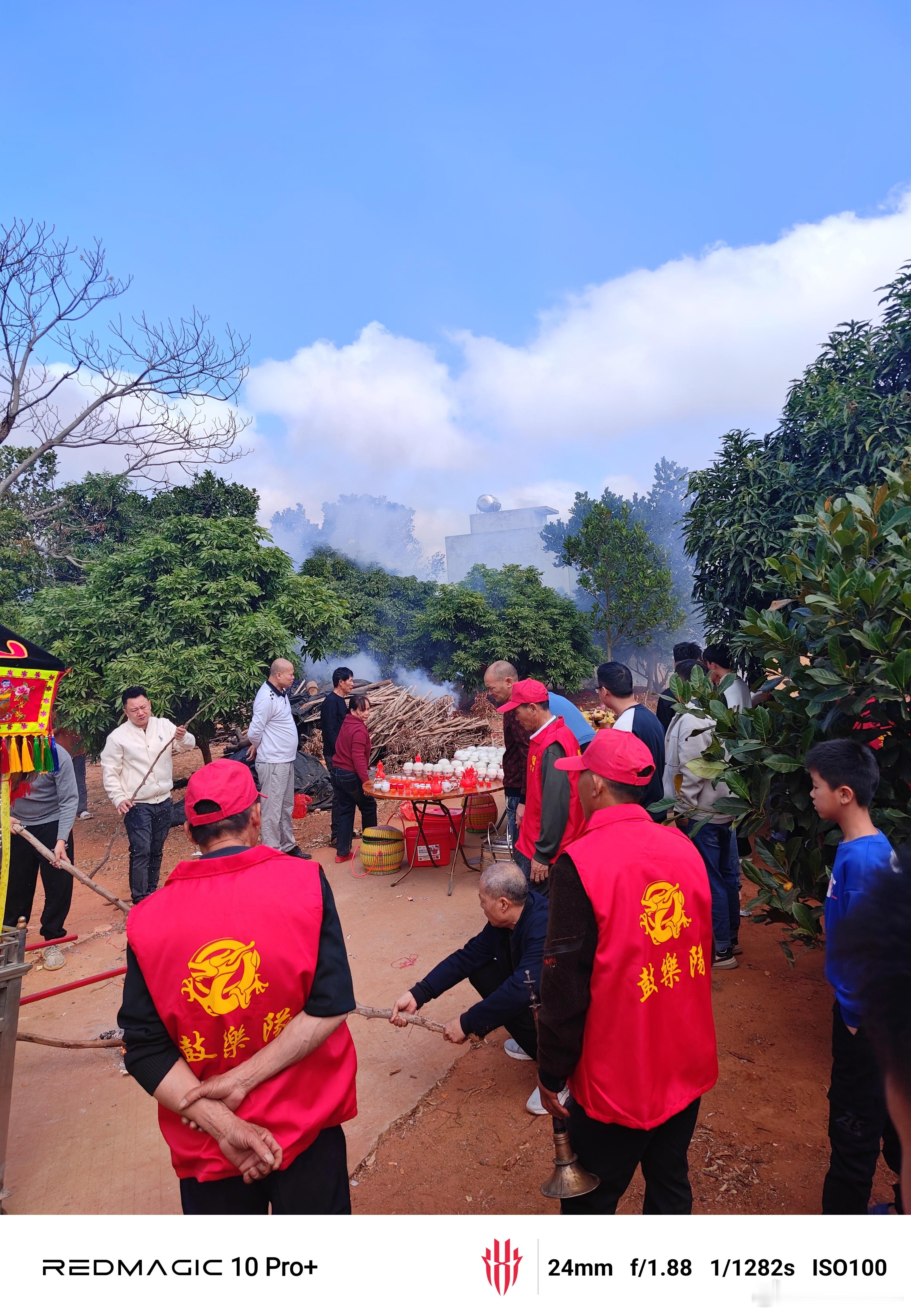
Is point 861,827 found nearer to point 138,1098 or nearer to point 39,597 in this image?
point 138,1098

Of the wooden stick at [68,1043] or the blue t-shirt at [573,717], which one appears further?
the blue t-shirt at [573,717]

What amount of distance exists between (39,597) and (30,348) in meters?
3.58

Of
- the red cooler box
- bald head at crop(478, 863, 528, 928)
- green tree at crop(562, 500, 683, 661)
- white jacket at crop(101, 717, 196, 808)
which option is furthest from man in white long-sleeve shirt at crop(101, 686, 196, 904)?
green tree at crop(562, 500, 683, 661)

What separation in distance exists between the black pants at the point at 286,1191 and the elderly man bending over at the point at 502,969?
110cm

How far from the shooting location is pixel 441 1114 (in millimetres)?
3607

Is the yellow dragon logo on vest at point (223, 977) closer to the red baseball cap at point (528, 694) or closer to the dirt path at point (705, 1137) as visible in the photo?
the dirt path at point (705, 1137)

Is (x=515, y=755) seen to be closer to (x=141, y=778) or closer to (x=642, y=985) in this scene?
(x=141, y=778)

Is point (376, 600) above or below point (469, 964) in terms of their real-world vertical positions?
above

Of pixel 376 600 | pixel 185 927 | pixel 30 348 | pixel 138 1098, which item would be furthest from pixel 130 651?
pixel 376 600

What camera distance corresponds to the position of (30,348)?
34.1 ft

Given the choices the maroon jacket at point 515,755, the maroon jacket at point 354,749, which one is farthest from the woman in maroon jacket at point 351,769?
the maroon jacket at point 515,755

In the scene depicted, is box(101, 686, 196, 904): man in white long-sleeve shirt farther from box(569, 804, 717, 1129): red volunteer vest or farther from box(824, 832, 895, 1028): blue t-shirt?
box(824, 832, 895, 1028): blue t-shirt

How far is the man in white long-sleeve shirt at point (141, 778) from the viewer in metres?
6.03

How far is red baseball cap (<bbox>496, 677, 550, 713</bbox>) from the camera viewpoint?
4629 mm
